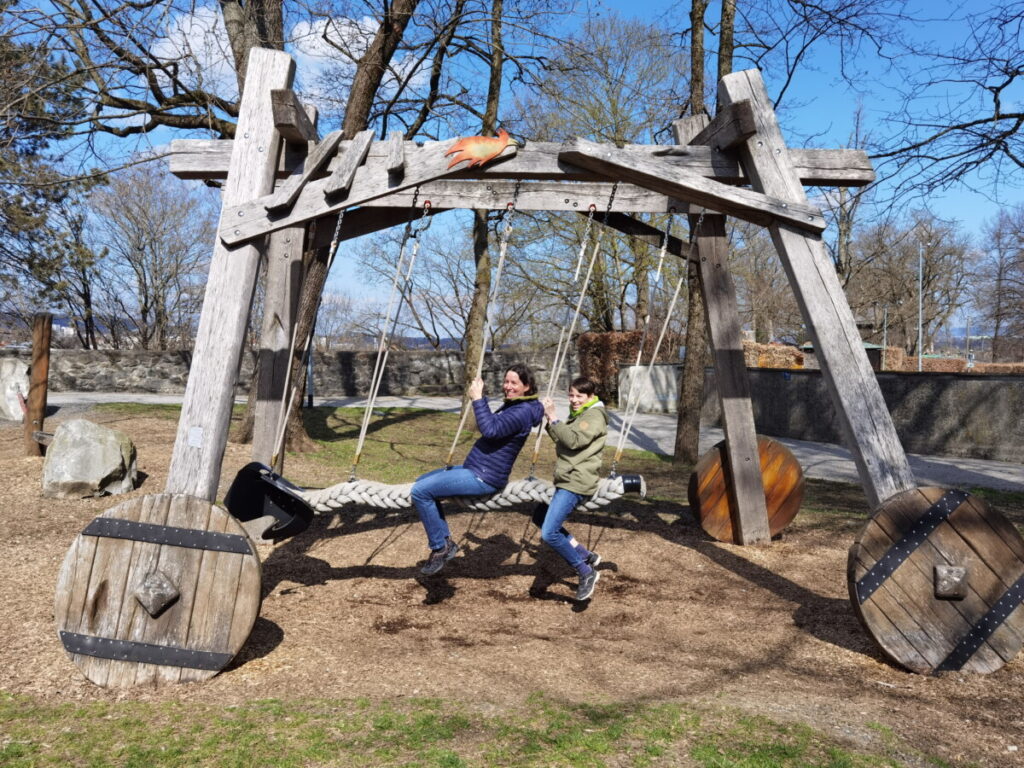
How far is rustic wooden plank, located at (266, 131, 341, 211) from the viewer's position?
4.32 m

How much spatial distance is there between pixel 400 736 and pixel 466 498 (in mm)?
1823

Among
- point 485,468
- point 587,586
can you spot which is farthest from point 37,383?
point 587,586

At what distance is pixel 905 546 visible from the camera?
13.4 ft

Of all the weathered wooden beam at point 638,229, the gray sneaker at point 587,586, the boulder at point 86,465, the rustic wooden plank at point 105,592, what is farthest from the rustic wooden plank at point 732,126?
the boulder at point 86,465

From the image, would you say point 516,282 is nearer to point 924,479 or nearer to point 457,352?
point 457,352

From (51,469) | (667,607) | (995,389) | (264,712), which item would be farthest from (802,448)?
(264,712)

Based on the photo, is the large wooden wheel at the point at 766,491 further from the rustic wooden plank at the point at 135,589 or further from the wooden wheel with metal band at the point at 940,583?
the rustic wooden plank at the point at 135,589

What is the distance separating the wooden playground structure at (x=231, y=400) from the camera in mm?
3822

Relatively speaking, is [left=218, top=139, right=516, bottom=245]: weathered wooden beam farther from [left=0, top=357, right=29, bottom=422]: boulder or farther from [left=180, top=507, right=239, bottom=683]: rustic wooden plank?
[left=0, top=357, right=29, bottom=422]: boulder

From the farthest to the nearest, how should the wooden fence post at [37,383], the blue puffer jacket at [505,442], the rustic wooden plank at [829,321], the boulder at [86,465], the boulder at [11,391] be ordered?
the boulder at [11,391] < the wooden fence post at [37,383] < the boulder at [86,465] < the blue puffer jacket at [505,442] < the rustic wooden plank at [829,321]

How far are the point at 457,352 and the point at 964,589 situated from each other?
67.8ft

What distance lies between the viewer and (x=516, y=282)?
24047 millimetres

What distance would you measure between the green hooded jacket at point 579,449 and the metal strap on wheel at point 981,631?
1.99 m

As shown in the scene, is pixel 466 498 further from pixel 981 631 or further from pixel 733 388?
pixel 981 631
